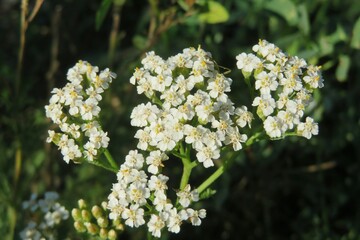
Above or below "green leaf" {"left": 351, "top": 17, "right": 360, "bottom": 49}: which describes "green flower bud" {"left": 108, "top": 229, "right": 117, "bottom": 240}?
below

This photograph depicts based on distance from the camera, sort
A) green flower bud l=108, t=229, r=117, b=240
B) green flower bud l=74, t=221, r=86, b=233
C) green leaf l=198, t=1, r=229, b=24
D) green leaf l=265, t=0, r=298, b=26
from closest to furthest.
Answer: green flower bud l=108, t=229, r=117, b=240
green flower bud l=74, t=221, r=86, b=233
green leaf l=198, t=1, r=229, b=24
green leaf l=265, t=0, r=298, b=26

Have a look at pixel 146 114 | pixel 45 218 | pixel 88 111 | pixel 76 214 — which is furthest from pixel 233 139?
pixel 45 218

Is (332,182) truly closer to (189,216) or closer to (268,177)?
(268,177)

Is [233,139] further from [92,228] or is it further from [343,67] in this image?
[343,67]

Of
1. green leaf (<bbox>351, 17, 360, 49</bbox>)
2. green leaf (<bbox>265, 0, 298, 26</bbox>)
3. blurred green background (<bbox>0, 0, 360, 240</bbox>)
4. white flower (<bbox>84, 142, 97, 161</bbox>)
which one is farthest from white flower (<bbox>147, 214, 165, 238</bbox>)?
green leaf (<bbox>351, 17, 360, 49</bbox>)

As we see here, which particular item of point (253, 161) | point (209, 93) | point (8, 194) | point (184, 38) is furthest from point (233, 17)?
point (8, 194)

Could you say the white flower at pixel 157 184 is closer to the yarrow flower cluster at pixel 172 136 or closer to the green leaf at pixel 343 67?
the yarrow flower cluster at pixel 172 136

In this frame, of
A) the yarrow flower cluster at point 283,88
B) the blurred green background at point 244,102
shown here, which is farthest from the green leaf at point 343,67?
the yarrow flower cluster at point 283,88

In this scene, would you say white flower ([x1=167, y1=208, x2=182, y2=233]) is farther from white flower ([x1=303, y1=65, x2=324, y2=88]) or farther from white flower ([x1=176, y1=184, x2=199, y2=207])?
white flower ([x1=303, y1=65, x2=324, y2=88])
